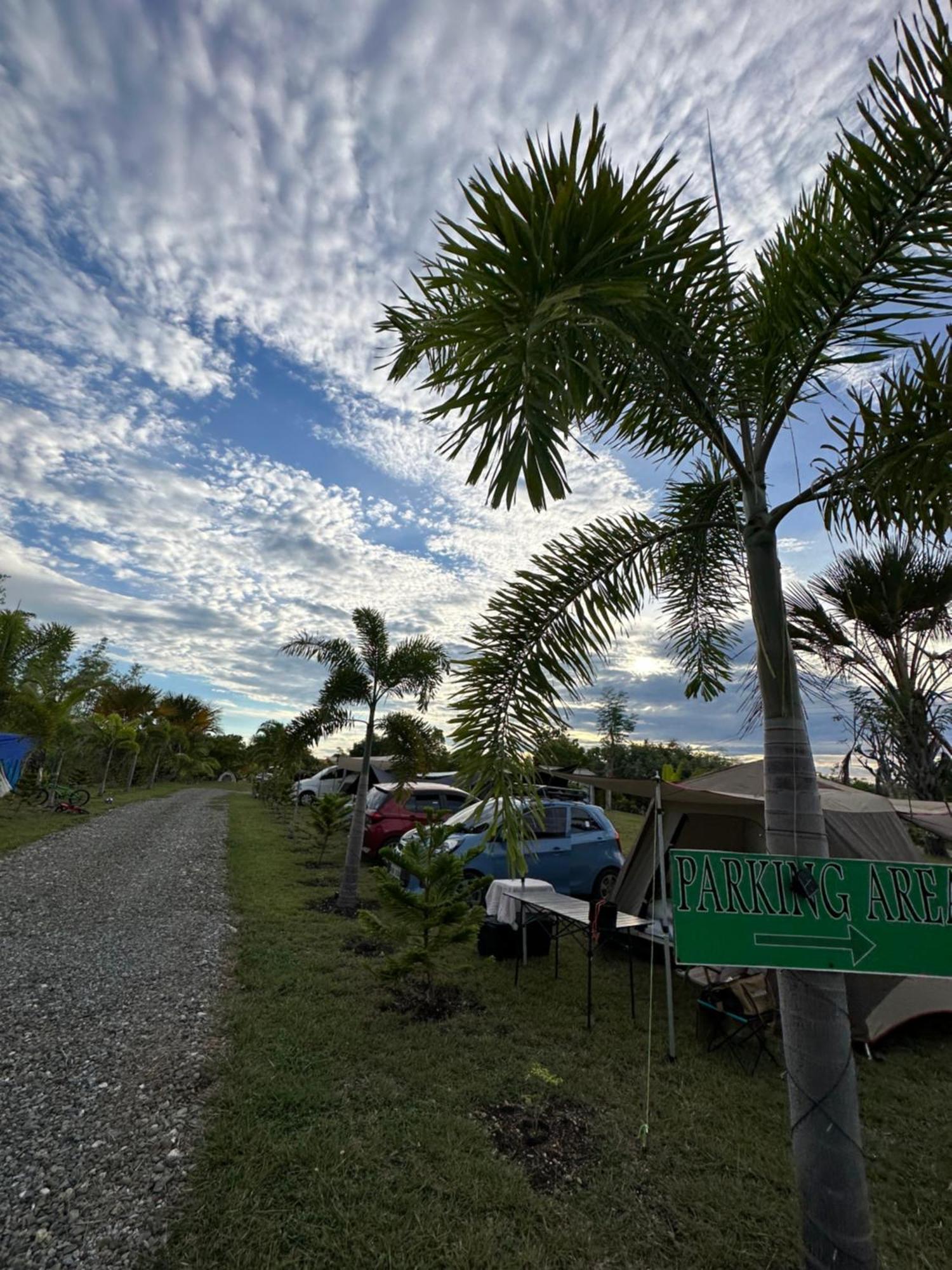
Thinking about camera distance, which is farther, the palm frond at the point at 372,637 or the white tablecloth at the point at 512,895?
the palm frond at the point at 372,637

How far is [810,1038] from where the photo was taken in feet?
6.65

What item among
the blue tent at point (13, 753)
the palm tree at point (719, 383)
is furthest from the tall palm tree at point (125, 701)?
the palm tree at point (719, 383)

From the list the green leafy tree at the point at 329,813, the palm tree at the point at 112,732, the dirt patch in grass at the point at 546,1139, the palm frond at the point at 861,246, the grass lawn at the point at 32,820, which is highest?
the palm frond at the point at 861,246

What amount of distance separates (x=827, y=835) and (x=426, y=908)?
3.33 metres

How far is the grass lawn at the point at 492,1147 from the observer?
2.47 metres

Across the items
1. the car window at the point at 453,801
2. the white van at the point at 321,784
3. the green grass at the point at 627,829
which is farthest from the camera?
the white van at the point at 321,784

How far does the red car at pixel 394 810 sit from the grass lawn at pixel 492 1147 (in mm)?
5521

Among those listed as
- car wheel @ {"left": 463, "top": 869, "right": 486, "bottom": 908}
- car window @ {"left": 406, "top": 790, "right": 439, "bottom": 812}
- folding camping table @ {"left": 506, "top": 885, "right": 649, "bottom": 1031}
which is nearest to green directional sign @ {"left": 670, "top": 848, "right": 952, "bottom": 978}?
folding camping table @ {"left": 506, "top": 885, "right": 649, "bottom": 1031}

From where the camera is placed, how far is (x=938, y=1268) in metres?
2.53

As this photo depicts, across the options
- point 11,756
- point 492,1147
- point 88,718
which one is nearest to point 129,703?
point 88,718

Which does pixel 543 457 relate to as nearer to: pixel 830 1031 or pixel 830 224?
pixel 830 224

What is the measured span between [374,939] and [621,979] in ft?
9.40

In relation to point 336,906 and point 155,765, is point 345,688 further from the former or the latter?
point 155,765

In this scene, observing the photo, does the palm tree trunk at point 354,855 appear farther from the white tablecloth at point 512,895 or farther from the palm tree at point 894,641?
the palm tree at point 894,641
